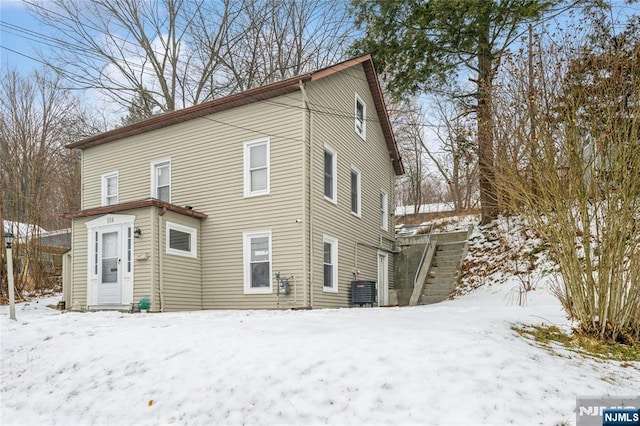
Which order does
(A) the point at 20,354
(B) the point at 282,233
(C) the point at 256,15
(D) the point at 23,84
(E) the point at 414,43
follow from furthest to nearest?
(C) the point at 256,15, (D) the point at 23,84, (E) the point at 414,43, (B) the point at 282,233, (A) the point at 20,354

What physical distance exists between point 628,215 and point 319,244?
6857mm

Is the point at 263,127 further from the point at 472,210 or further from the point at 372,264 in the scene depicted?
the point at 472,210

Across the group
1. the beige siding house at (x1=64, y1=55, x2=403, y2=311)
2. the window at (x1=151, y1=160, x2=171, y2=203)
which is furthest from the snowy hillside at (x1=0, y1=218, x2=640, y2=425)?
the window at (x1=151, y1=160, x2=171, y2=203)

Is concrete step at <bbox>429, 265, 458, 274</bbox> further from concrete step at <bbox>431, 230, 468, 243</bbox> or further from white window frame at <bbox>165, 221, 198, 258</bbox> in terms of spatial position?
white window frame at <bbox>165, 221, 198, 258</bbox>

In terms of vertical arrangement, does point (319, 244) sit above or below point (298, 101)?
below

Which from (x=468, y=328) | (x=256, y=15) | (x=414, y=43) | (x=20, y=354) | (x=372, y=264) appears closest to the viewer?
(x=468, y=328)

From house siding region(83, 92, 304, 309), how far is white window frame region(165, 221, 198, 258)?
259mm

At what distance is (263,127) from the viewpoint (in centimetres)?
1205

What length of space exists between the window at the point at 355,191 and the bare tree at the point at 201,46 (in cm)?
1063

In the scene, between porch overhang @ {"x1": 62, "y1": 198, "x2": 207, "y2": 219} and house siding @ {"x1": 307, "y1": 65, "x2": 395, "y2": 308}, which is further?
house siding @ {"x1": 307, "y1": 65, "x2": 395, "y2": 308}

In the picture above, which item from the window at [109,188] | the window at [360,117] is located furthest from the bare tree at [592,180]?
the window at [109,188]

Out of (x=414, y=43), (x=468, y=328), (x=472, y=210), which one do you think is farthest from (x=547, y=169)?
(x=472, y=210)

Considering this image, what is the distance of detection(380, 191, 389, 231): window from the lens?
56.9ft

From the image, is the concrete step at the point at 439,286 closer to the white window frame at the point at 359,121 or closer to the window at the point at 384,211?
the window at the point at 384,211
